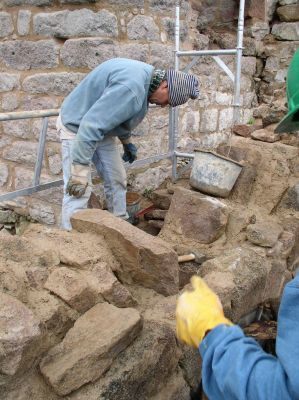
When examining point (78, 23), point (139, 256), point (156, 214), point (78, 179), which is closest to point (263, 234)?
point (156, 214)

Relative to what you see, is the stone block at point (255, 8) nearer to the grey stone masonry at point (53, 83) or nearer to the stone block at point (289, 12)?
the stone block at point (289, 12)

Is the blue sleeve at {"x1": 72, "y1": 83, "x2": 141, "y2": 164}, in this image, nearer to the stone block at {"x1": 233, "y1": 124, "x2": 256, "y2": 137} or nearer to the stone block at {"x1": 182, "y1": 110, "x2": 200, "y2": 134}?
the stone block at {"x1": 233, "y1": 124, "x2": 256, "y2": 137}

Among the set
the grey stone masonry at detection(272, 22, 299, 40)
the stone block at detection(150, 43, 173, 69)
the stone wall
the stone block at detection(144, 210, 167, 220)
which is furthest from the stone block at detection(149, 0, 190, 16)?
the grey stone masonry at detection(272, 22, 299, 40)

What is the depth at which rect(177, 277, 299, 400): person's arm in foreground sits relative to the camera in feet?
3.50

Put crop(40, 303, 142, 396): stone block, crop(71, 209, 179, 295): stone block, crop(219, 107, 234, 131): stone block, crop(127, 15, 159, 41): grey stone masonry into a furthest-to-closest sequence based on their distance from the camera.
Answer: crop(219, 107, 234, 131): stone block, crop(127, 15, 159, 41): grey stone masonry, crop(71, 209, 179, 295): stone block, crop(40, 303, 142, 396): stone block

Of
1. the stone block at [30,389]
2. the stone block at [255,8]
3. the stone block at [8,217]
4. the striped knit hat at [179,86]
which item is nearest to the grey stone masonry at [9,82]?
the stone block at [8,217]

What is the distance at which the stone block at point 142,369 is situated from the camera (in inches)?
62.2

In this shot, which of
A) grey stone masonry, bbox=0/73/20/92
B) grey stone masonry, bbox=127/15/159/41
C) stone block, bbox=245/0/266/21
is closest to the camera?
grey stone masonry, bbox=127/15/159/41

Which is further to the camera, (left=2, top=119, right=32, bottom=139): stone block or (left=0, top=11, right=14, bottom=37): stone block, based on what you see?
(left=2, top=119, right=32, bottom=139): stone block

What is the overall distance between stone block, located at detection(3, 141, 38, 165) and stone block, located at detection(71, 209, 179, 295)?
206cm

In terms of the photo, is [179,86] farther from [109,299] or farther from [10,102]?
[10,102]

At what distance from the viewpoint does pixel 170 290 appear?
2.19 m

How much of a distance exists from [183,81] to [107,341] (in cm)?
201

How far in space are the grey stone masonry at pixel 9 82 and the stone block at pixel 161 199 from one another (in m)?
1.74
